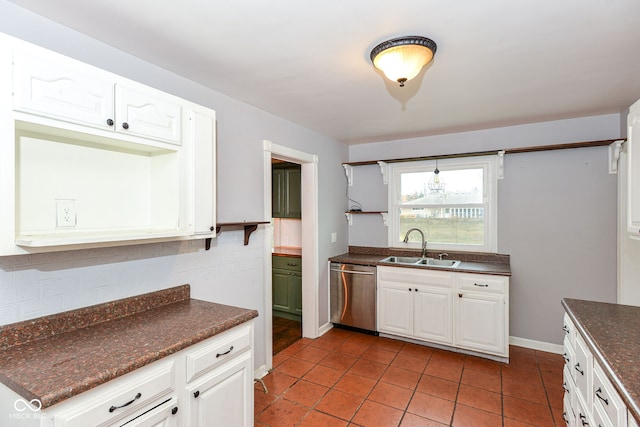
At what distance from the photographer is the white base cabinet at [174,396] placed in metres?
1.15

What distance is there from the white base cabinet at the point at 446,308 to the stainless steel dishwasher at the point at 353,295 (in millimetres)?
110

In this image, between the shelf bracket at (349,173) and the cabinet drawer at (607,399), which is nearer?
the cabinet drawer at (607,399)

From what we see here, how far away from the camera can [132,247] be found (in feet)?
6.20

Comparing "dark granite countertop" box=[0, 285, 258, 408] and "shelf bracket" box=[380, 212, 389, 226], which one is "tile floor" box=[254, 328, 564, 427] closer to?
"dark granite countertop" box=[0, 285, 258, 408]

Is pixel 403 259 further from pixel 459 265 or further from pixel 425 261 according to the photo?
pixel 459 265

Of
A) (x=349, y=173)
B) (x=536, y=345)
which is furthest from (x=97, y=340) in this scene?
(x=536, y=345)

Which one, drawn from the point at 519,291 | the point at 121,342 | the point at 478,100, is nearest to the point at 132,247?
the point at 121,342

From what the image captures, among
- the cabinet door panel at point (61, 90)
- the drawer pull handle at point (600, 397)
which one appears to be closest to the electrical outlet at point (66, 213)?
the cabinet door panel at point (61, 90)

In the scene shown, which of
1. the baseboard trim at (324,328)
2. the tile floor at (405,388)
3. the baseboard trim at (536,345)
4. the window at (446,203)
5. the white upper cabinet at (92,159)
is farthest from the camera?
the baseboard trim at (324,328)

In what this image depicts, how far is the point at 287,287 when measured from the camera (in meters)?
4.29

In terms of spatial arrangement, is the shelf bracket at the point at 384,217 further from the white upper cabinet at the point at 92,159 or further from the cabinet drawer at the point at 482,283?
the white upper cabinet at the point at 92,159

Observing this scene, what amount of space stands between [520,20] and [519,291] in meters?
2.90

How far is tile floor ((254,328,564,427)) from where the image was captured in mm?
2289

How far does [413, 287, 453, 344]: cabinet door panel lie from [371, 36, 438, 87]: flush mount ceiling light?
2.35 metres
